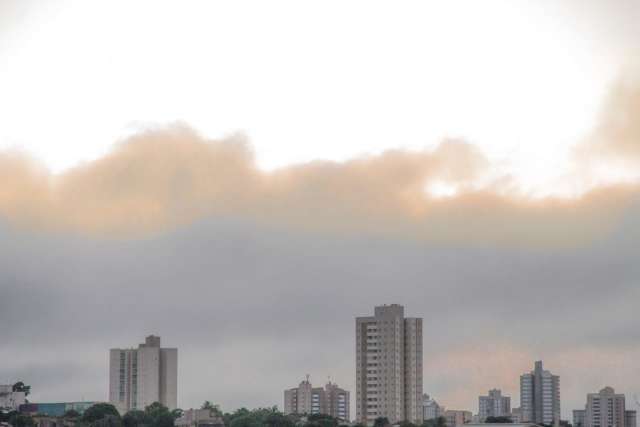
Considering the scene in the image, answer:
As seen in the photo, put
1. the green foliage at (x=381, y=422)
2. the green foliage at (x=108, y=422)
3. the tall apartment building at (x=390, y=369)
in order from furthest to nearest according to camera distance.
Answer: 1. the tall apartment building at (x=390, y=369)
2. the green foliage at (x=108, y=422)
3. the green foliage at (x=381, y=422)

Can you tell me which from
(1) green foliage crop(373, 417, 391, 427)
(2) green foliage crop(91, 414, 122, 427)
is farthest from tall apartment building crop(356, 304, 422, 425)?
(2) green foliage crop(91, 414, 122, 427)

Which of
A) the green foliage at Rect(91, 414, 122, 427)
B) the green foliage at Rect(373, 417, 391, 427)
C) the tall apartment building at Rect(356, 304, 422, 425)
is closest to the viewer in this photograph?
the green foliage at Rect(373, 417, 391, 427)

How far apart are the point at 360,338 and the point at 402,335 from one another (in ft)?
21.5

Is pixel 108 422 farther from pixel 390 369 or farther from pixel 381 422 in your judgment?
pixel 390 369

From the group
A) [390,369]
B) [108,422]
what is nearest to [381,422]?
[390,369]

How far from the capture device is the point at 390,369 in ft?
639

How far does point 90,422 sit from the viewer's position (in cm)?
19912

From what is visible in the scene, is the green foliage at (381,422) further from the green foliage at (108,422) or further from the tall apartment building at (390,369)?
the green foliage at (108,422)

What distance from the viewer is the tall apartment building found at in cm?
19400

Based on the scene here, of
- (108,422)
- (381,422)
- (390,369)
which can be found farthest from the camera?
(390,369)

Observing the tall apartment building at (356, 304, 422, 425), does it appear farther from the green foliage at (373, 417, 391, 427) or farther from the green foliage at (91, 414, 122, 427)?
the green foliage at (91, 414, 122, 427)

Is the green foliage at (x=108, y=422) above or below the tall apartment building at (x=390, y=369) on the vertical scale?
below

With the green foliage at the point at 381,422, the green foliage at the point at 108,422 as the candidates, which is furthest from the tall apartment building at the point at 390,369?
the green foliage at the point at 108,422

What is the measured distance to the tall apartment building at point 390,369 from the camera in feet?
636
